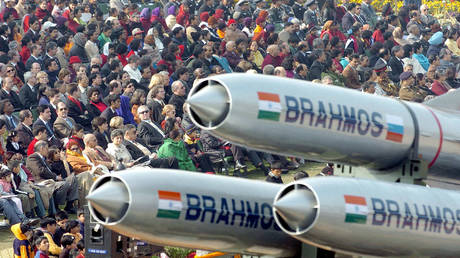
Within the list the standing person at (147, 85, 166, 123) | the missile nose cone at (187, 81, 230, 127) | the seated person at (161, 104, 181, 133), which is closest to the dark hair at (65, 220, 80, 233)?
the seated person at (161, 104, 181, 133)

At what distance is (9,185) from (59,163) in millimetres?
1359

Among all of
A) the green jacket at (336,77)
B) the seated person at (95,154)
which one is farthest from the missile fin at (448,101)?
the green jacket at (336,77)

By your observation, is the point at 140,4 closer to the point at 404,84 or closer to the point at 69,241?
the point at 404,84

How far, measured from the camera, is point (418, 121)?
8648 millimetres

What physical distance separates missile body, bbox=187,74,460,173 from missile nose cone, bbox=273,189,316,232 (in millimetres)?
517

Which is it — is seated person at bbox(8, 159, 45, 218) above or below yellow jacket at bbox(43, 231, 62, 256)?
above

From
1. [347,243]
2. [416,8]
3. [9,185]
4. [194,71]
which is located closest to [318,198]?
[347,243]

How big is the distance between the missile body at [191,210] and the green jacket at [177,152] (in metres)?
8.92

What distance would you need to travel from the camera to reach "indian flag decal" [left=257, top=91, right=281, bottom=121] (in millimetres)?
7934

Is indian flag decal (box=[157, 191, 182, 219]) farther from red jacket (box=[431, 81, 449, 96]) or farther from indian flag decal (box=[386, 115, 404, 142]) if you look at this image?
red jacket (box=[431, 81, 449, 96])

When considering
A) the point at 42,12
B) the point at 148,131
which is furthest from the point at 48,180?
the point at 42,12

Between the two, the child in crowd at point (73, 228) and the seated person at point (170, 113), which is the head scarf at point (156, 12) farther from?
the child in crowd at point (73, 228)

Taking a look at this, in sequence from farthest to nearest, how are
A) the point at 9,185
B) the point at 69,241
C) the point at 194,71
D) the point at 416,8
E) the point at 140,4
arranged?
1. the point at 416,8
2. the point at 140,4
3. the point at 194,71
4. the point at 9,185
5. the point at 69,241

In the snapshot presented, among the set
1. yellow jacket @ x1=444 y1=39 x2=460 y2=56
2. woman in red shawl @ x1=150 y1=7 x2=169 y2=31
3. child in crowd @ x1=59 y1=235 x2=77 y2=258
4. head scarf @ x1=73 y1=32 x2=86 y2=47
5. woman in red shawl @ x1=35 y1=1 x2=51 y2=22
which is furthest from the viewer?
yellow jacket @ x1=444 y1=39 x2=460 y2=56
